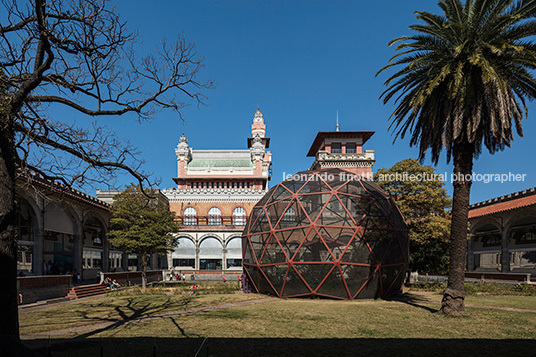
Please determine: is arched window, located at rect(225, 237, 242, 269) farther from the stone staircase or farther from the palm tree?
the palm tree

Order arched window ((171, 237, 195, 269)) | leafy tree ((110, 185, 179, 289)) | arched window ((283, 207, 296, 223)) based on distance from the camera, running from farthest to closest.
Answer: arched window ((171, 237, 195, 269)) < leafy tree ((110, 185, 179, 289)) < arched window ((283, 207, 296, 223))

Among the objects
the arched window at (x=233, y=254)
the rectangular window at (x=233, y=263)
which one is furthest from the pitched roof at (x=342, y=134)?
the rectangular window at (x=233, y=263)

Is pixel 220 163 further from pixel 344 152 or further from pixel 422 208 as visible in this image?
pixel 422 208

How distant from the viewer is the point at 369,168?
49.5m

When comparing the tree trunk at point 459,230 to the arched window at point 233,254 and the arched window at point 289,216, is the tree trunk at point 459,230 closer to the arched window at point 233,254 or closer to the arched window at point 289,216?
the arched window at point 289,216

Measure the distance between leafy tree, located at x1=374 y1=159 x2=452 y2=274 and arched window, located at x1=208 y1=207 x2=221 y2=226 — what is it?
98.9ft

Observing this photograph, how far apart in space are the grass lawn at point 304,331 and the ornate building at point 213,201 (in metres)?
31.4

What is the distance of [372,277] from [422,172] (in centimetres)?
1638

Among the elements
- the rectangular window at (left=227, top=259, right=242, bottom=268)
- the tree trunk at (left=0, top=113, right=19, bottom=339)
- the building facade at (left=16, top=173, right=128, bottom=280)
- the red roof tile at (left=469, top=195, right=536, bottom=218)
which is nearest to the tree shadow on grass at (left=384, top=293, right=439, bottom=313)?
the tree trunk at (left=0, top=113, right=19, bottom=339)

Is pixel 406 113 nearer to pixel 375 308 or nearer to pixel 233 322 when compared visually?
pixel 375 308

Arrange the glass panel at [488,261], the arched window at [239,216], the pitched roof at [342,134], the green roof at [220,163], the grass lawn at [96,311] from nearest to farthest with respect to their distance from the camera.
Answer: the grass lawn at [96,311]
the glass panel at [488,261]
the pitched roof at [342,134]
the arched window at [239,216]
the green roof at [220,163]

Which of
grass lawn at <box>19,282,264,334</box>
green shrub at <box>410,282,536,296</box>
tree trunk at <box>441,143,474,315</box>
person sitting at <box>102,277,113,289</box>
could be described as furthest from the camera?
person sitting at <box>102,277,113,289</box>
